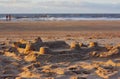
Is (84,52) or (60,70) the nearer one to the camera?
(60,70)

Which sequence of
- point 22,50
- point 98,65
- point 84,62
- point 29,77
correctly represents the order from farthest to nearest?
point 22,50, point 84,62, point 98,65, point 29,77

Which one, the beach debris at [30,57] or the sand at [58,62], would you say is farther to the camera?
the beach debris at [30,57]

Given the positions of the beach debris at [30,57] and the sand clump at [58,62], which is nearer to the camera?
the sand clump at [58,62]

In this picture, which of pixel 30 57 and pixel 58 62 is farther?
pixel 30 57

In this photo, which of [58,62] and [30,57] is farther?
[30,57]

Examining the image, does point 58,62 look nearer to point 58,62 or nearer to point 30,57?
point 58,62

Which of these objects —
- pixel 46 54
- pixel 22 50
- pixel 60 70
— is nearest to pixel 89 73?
pixel 60 70

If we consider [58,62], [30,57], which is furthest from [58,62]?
[30,57]

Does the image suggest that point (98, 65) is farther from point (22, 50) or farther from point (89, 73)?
point (22, 50)

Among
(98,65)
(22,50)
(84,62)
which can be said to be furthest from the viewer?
(22,50)

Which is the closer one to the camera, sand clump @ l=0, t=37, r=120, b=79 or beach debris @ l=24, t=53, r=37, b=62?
sand clump @ l=0, t=37, r=120, b=79

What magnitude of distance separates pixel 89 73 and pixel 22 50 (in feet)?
10.5

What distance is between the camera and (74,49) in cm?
954

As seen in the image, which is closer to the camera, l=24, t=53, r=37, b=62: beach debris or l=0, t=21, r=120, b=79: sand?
l=0, t=21, r=120, b=79: sand
